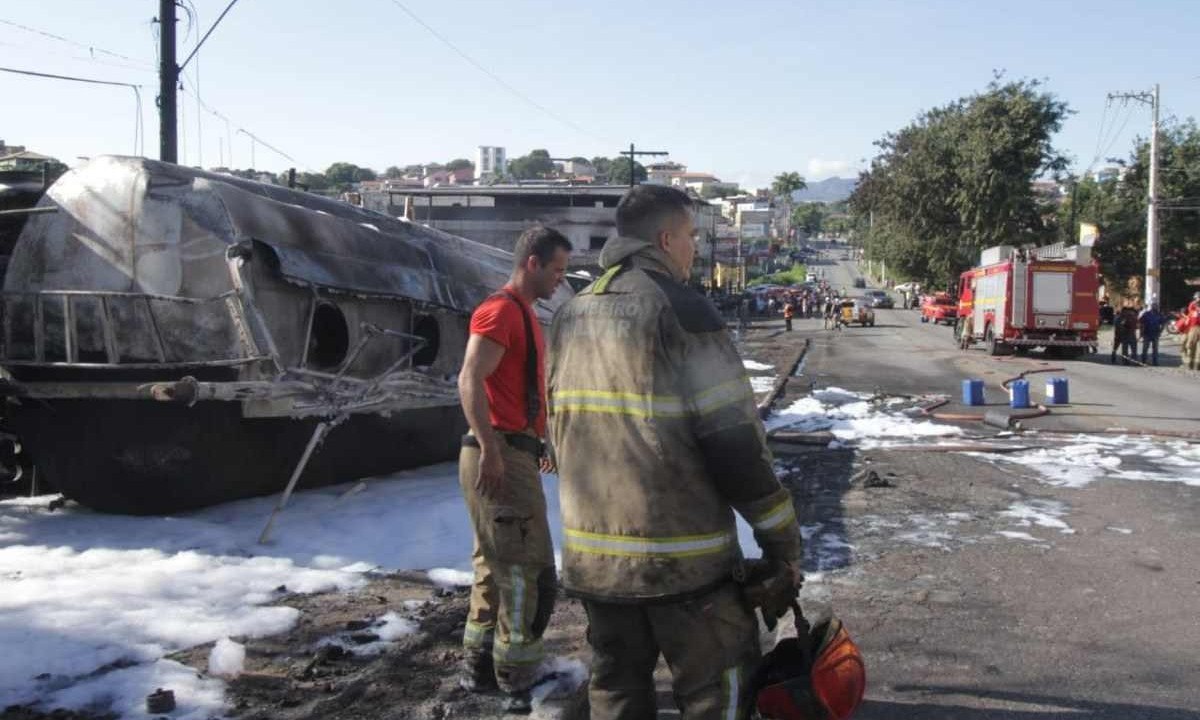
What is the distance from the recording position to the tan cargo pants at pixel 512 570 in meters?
4.48

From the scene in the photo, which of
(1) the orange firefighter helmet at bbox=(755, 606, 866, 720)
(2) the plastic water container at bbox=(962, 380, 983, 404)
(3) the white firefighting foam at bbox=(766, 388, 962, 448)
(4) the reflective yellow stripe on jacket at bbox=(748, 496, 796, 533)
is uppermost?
(4) the reflective yellow stripe on jacket at bbox=(748, 496, 796, 533)

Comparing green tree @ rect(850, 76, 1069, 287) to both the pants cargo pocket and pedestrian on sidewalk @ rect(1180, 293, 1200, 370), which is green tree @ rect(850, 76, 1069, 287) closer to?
pedestrian on sidewalk @ rect(1180, 293, 1200, 370)

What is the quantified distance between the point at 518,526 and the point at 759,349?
28144 mm

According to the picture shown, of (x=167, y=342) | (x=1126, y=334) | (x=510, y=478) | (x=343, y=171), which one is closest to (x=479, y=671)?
(x=510, y=478)

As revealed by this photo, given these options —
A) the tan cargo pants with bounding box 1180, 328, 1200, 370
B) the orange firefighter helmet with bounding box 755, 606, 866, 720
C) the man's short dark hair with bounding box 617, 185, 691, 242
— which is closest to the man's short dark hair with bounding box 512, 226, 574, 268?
the man's short dark hair with bounding box 617, 185, 691, 242

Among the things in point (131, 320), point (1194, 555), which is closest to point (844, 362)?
point (1194, 555)

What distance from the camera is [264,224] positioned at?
796 cm

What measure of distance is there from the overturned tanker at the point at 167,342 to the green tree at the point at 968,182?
53645 millimetres

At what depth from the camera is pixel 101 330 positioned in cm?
740

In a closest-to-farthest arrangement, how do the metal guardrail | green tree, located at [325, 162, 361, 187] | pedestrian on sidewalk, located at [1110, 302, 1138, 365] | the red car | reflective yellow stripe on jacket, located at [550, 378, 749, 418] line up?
reflective yellow stripe on jacket, located at [550, 378, 749, 418], the metal guardrail, pedestrian on sidewalk, located at [1110, 302, 1138, 365], the red car, green tree, located at [325, 162, 361, 187]

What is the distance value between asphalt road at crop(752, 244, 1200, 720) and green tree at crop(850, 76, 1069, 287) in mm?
48739

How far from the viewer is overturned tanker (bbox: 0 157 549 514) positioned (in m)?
7.20

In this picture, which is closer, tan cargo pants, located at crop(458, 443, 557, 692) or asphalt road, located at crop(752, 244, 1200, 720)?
tan cargo pants, located at crop(458, 443, 557, 692)

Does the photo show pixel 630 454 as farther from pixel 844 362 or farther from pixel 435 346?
pixel 844 362
